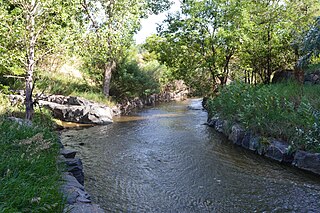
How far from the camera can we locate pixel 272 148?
7164 millimetres

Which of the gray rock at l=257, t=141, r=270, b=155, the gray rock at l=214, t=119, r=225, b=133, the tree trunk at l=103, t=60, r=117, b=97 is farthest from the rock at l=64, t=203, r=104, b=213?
the tree trunk at l=103, t=60, r=117, b=97

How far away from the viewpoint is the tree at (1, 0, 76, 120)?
7.51 metres

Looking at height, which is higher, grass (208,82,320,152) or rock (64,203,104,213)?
grass (208,82,320,152)

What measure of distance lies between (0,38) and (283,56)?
12080 millimetres

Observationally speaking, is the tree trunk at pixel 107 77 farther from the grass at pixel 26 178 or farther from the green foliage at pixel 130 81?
the grass at pixel 26 178

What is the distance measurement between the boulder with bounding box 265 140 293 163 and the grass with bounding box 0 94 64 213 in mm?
5174

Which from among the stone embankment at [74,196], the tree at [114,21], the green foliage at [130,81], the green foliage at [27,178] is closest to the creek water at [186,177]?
the stone embankment at [74,196]

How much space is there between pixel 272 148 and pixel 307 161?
1.06 m

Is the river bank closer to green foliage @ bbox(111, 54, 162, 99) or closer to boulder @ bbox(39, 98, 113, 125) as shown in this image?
boulder @ bbox(39, 98, 113, 125)

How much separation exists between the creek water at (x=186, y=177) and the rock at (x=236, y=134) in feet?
0.71

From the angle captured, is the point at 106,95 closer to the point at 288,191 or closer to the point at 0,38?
the point at 0,38

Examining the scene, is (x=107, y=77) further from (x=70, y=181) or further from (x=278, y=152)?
(x=70, y=181)

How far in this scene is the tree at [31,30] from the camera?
7.51 meters

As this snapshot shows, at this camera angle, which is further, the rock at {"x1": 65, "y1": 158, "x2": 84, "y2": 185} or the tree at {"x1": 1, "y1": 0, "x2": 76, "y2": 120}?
the tree at {"x1": 1, "y1": 0, "x2": 76, "y2": 120}
